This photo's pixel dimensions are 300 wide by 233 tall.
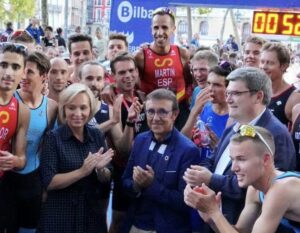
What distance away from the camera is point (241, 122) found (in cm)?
368

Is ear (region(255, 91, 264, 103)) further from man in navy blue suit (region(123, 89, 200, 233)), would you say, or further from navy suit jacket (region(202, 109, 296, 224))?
man in navy blue suit (region(123, 89, 200, 233))

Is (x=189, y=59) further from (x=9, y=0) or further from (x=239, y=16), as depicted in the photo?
(x=239, y=16)

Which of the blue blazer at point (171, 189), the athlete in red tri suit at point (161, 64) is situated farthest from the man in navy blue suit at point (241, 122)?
the athlete in red tri suit at point (161, 64)

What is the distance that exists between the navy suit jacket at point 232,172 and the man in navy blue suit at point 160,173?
32 cm

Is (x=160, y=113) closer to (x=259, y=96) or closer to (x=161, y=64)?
(x=259, y=96)

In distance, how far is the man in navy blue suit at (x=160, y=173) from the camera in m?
3.89

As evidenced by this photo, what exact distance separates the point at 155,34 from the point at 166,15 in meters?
0.26

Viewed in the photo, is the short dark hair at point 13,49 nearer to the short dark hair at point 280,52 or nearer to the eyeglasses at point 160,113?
the eyeglasses at point 160,113

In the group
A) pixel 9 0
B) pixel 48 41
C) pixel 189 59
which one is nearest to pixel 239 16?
pixel 9 0

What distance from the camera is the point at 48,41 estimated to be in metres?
17.7

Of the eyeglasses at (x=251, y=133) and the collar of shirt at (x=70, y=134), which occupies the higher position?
the eyeglasses at (x=251, y=133)

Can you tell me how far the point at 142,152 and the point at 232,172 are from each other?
0.82 meters

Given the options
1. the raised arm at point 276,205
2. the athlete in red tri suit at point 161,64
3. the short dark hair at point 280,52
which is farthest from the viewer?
the athlete in red tri suit at point 161,64

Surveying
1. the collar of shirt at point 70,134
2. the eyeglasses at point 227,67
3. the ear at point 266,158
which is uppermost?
the eyeglasses at point 227,67
